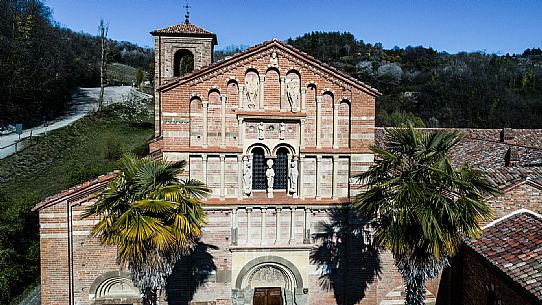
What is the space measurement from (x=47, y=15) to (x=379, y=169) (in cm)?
5827

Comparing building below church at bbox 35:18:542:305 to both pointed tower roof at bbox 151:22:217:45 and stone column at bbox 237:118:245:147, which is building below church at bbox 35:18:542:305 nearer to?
stone column at bbox 237:118:245:147

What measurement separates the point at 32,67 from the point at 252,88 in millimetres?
37179

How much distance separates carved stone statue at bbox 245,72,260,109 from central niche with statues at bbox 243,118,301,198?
0.57 metres

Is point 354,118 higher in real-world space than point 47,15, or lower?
lower

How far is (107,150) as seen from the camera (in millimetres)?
31266

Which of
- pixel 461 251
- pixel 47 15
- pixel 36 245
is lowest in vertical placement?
pixel 36 245

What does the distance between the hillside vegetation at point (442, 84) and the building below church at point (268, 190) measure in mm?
35489

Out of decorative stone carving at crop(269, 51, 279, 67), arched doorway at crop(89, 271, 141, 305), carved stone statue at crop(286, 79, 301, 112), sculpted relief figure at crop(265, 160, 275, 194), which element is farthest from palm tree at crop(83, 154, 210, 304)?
decorative stone carving at crop(269, 51, 279, 67)

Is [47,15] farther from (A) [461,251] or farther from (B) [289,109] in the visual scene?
(A) [461,251]

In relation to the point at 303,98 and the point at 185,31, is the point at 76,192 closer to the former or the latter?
the point at 303,98

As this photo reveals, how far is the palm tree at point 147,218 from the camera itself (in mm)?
8422

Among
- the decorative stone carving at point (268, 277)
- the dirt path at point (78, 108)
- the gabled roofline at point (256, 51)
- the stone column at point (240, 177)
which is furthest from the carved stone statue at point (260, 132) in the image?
the dirt path at point (78, 108)

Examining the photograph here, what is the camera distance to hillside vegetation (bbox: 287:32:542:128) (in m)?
62.2

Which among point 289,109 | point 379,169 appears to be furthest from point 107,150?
point 379,169
